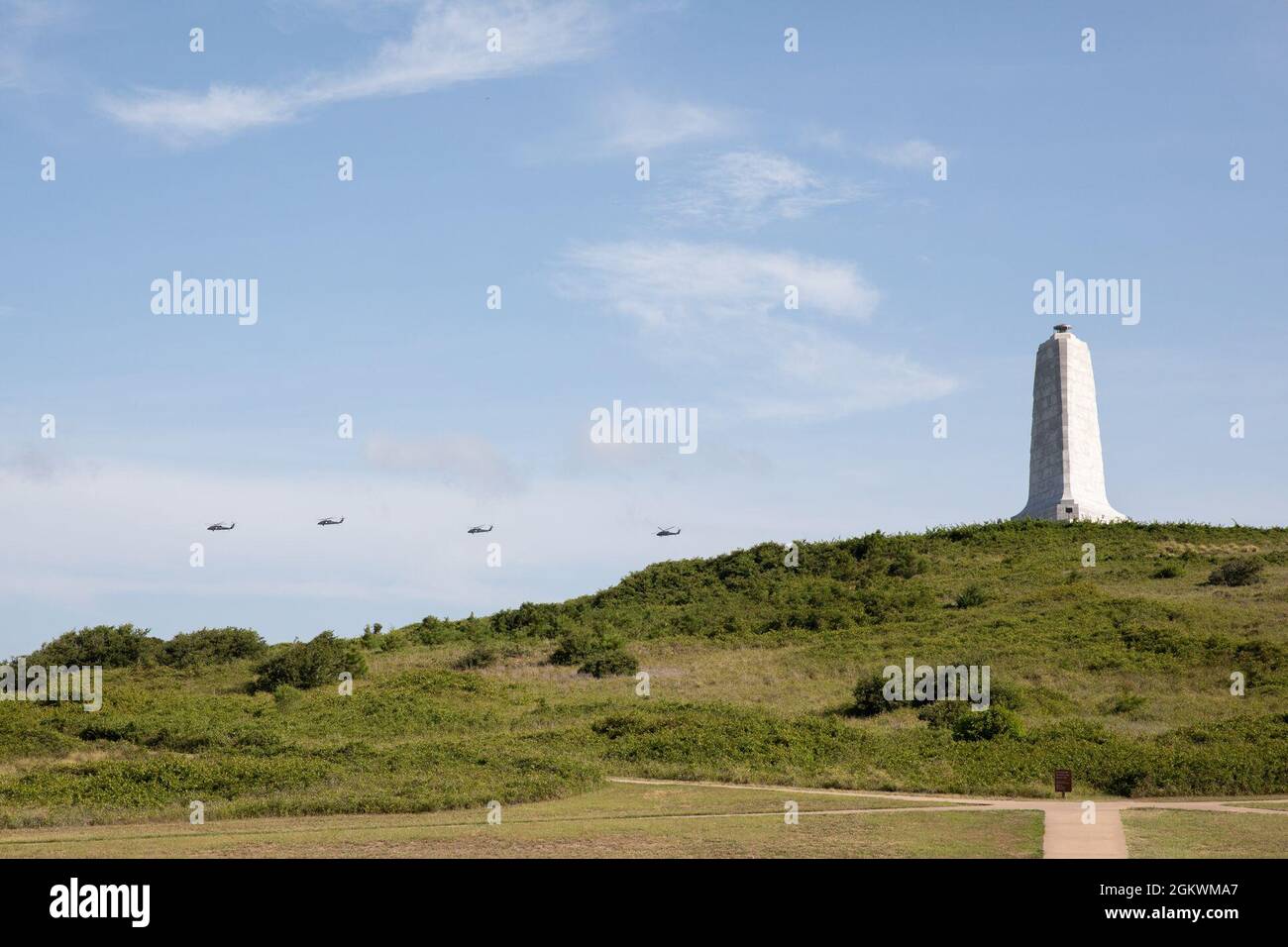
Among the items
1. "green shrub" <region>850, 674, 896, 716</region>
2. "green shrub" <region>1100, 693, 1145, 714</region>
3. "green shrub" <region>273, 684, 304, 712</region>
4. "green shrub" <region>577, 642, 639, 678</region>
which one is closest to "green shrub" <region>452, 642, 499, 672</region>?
"green shrub" <region>577, 642, 639, 678</region>

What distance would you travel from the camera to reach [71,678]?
50.3 m

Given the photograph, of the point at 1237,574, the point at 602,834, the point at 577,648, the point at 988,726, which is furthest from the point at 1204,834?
the point at 1237,574

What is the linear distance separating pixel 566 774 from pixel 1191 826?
1331 centimetres

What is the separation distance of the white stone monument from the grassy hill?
2016 mm

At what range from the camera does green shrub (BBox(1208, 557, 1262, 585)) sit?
5897cm

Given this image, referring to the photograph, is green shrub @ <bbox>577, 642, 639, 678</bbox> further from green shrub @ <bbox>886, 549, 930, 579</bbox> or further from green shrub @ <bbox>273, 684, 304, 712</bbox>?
green shrub @ <bbox>886, 549, 930, 579</bbox>

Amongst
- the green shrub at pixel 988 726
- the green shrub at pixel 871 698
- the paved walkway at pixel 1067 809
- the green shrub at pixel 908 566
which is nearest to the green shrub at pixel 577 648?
the green shrub at pixel 871 698

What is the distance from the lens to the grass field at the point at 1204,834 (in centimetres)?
1914

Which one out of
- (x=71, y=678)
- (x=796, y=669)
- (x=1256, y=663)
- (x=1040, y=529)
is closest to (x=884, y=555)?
(x=1040, y=529)

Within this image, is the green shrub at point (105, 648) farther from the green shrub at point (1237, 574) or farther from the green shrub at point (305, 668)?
the green shrub at point (1237, 574)

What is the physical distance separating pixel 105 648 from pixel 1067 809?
45542mm

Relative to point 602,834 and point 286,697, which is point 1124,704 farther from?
point 286,697

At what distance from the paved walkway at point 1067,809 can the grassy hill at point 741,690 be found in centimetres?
86
